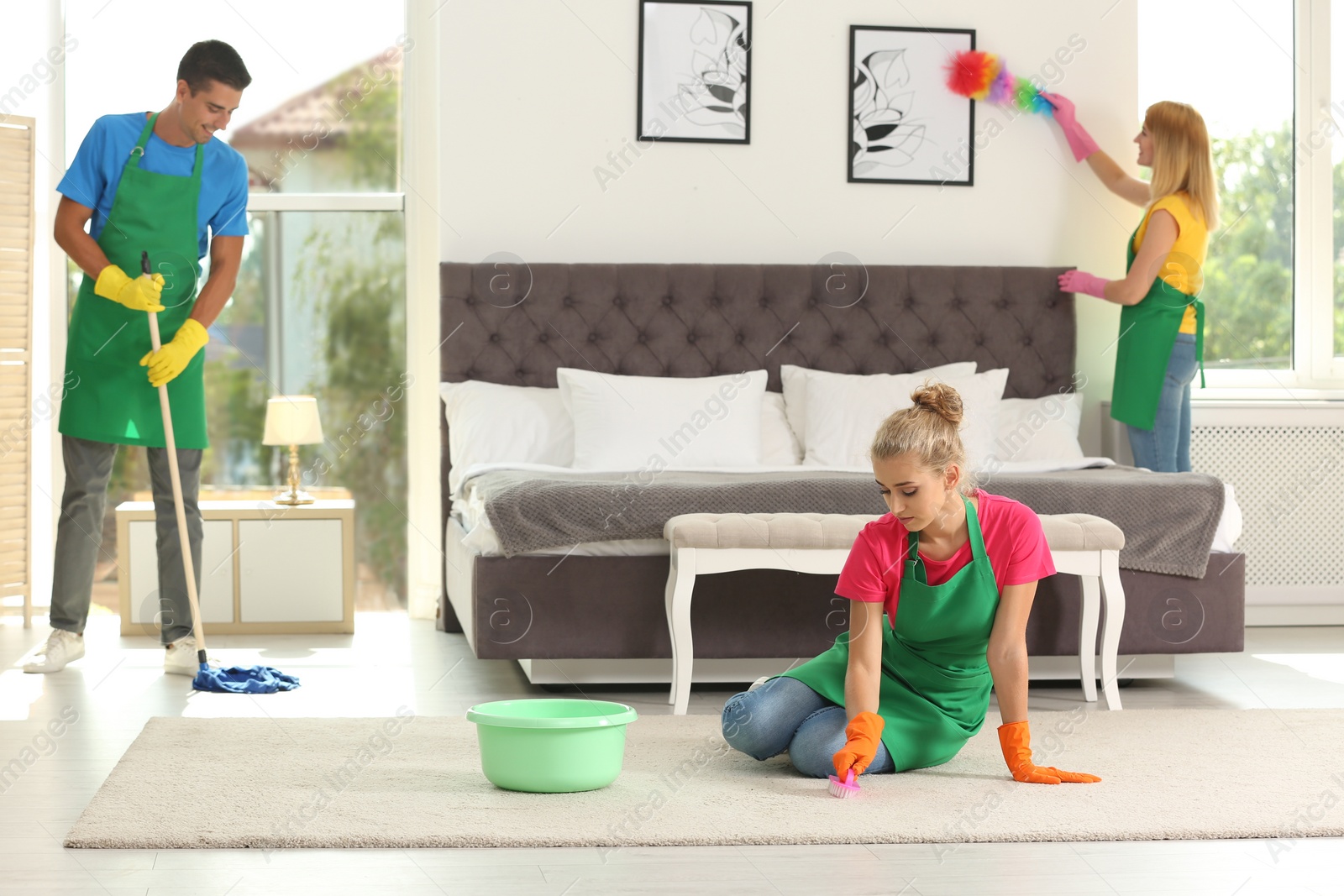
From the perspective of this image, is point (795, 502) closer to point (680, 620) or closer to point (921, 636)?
point (680, 620)

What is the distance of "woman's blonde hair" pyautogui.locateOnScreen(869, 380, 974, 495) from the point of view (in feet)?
7.00

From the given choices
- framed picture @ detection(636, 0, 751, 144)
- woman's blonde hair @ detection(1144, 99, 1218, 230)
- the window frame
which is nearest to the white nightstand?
framed picture @ detection(636, 0, 751, 144)

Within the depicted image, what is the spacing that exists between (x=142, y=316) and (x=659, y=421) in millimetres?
1369

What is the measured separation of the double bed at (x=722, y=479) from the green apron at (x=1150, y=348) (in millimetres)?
207

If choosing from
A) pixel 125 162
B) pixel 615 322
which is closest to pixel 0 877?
pixel 125 162

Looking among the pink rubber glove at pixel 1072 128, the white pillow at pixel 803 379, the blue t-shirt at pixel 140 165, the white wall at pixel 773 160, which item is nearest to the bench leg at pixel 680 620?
the white pillow at pixel 803 379

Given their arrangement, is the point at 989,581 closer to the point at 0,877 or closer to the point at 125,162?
the point at 0,877

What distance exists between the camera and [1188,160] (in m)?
3.91

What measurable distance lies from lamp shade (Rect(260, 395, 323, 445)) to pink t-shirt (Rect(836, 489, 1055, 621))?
2.28 meters

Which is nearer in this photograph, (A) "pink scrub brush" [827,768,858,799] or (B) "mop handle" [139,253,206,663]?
(A) "pink scrub brush" [827,768,858,799]

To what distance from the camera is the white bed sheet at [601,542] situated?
10.0 feet

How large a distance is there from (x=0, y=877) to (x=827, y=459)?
247 cm

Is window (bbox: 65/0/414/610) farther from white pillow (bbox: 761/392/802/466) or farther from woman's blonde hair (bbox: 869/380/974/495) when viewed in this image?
woman's blonde hair (bbox: 869/380/974/495)

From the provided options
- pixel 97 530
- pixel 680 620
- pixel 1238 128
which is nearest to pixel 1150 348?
pixel 1238 128
